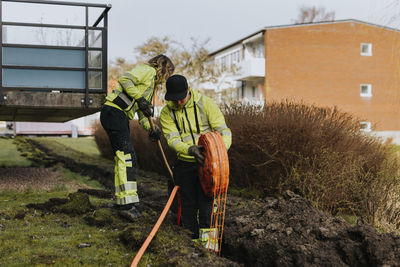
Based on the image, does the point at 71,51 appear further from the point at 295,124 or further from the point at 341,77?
the point at 341,77

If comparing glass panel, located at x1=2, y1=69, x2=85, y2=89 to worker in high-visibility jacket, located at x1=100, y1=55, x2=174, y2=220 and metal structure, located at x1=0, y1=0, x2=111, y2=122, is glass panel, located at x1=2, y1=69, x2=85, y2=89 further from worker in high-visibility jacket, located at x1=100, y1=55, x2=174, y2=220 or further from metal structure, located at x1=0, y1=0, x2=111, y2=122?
worker in high-visibility jacket, located at x1=100, y1=55, x2=174, y2=220

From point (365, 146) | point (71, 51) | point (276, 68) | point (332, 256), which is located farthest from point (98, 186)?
point (276, 68)

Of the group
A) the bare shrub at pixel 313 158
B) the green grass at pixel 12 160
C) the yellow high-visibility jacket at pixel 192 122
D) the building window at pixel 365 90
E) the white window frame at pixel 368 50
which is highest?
the white window frame at pixel 368 50

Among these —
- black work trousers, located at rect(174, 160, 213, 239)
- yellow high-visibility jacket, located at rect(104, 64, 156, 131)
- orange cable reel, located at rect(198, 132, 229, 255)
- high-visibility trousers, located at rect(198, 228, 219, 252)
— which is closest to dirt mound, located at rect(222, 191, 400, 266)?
A: high-visibility trousers, located at rect(198, 228, 219, 252)

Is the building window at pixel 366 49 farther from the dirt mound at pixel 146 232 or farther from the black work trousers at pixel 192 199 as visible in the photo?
the black work trousers at pixel 192 199

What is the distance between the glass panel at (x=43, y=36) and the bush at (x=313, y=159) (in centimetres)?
319

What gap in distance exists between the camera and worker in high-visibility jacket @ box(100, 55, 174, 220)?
243 inches

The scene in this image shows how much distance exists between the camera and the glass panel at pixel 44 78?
8522mm

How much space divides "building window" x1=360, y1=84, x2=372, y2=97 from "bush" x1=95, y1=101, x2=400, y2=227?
30.9 metres

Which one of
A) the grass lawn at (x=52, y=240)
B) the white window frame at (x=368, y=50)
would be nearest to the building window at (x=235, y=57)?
the white window frame at (x=368, y=50)

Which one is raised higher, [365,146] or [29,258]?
[365,146]

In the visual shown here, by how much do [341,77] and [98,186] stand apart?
30.2 meters

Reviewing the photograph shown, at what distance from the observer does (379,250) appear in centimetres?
402

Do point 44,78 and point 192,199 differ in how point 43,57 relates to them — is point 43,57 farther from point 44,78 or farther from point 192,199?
point 192,199
